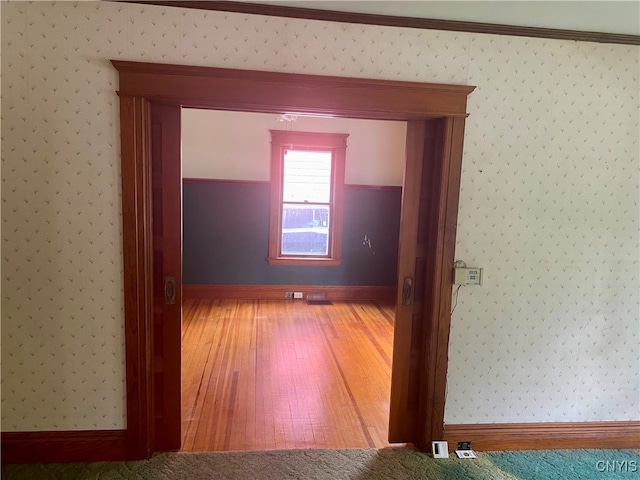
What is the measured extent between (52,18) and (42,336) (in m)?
1.57

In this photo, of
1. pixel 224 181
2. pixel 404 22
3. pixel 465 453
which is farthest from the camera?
pixel 224 181

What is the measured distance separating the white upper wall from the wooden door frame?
338 centimetres

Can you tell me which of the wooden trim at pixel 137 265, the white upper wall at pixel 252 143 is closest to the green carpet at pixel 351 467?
the wooden trim at pixel 137 265

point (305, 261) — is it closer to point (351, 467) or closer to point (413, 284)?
point (413, 284)

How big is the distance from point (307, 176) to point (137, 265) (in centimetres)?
388

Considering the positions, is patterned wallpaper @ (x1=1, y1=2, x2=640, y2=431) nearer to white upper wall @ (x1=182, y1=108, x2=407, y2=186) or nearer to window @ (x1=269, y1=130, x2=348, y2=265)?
white upper wall @ (x1=182, y1=108, x2=407, y2=186)

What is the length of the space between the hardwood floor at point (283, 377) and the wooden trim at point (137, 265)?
15.8 inches

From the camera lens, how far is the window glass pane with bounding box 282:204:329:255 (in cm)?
578

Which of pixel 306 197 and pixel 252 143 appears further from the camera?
pixel 306 197

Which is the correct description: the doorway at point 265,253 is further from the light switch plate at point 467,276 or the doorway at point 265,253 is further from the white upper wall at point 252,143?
the light switch plate at point 467,276

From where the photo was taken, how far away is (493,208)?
229 cm

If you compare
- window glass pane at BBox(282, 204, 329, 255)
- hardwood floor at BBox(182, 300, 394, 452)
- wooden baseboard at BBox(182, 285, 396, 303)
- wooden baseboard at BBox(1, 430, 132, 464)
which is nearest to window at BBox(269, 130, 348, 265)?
window glass pane at BBox(282, 204, 329, 255)

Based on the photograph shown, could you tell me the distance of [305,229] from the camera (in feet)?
19.2

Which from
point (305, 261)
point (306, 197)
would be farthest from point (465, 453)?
point (306, 197)
